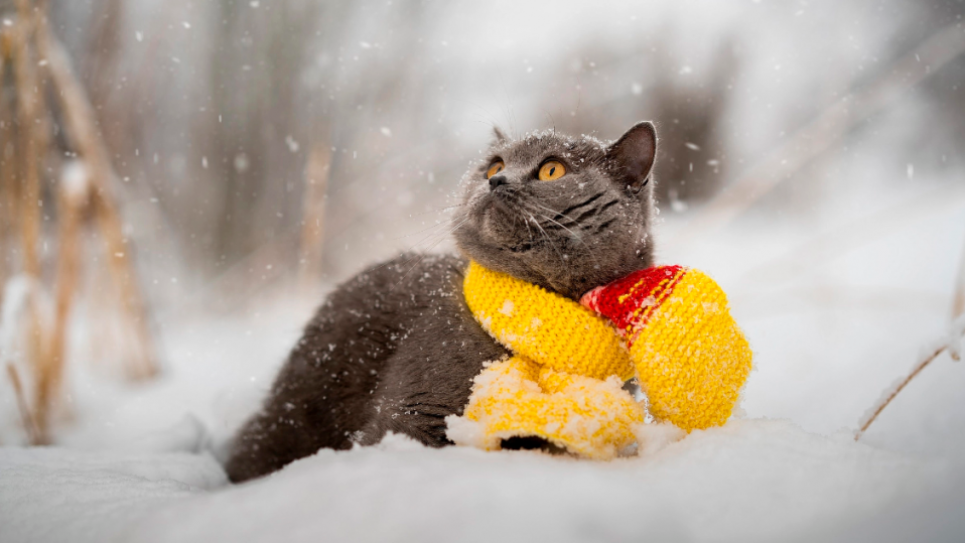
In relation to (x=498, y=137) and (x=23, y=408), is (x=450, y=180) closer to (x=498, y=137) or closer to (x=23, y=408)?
(x=498, y=137)

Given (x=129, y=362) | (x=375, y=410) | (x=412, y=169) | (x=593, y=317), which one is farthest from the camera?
(x=412, y=169)

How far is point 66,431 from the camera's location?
148 cm

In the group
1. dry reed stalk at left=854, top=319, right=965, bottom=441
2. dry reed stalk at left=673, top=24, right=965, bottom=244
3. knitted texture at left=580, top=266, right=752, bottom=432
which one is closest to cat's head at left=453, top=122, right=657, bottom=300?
knitted texture at left=580, top=266, right=752, bottom=432

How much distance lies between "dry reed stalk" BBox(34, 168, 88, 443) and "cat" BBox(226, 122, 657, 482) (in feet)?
2.17

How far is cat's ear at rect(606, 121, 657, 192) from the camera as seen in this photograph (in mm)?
1005

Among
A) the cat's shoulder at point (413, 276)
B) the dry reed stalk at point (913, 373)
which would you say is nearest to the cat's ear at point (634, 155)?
the cat's shoulder at point (413, 276)

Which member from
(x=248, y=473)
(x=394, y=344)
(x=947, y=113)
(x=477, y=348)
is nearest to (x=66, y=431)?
(x=248, y=473)

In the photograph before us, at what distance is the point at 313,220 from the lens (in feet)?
6.82

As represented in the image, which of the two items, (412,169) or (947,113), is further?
(412,169)

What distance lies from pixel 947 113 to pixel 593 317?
7.36 ft

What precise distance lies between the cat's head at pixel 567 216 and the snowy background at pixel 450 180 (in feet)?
0.58

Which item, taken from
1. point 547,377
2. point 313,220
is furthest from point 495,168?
point 313,220

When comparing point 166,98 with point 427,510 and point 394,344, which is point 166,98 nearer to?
point 394,344

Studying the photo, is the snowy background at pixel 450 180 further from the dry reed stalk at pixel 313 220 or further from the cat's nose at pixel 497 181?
the cat's nose at pixel 497 181
